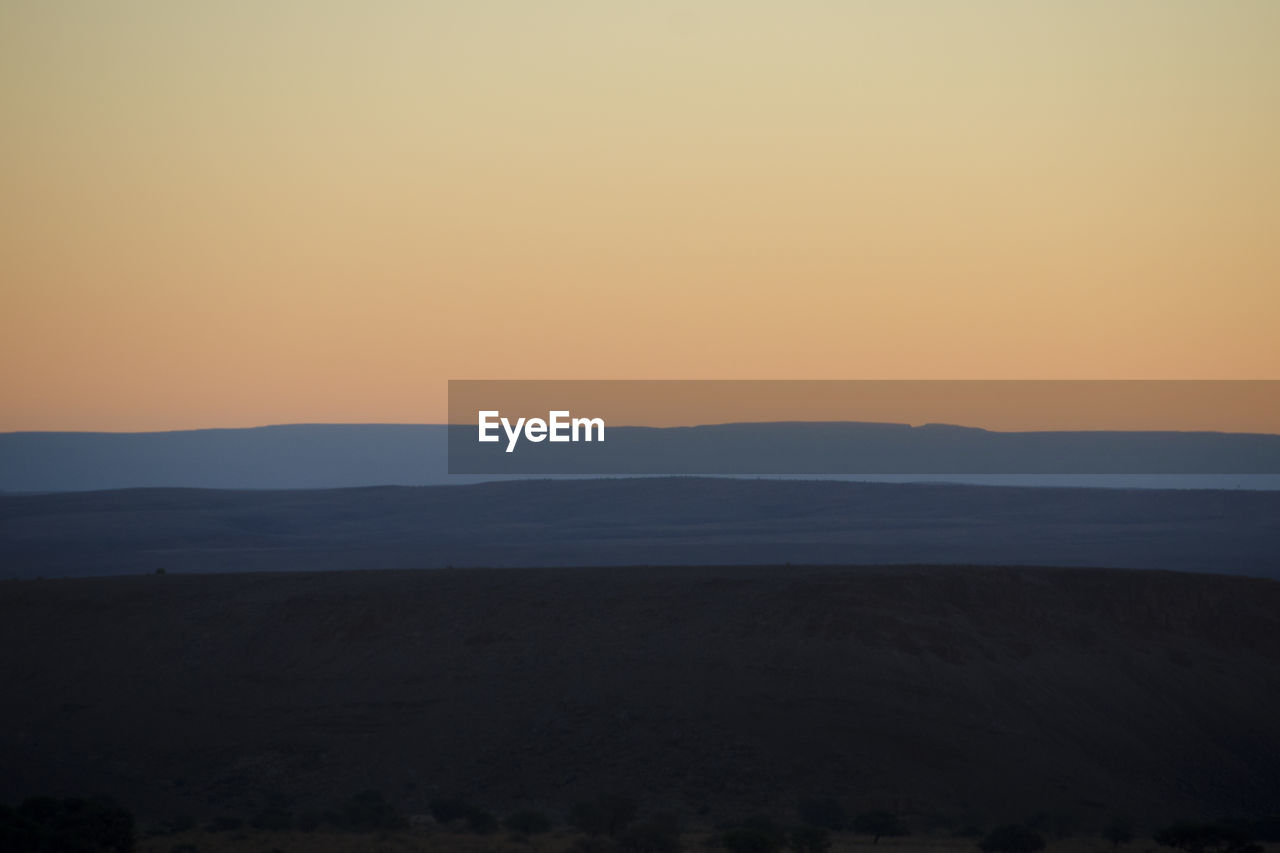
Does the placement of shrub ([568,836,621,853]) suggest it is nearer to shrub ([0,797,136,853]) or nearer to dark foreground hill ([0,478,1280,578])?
shrub ([0,797,136,853])

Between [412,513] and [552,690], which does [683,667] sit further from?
[412,513]

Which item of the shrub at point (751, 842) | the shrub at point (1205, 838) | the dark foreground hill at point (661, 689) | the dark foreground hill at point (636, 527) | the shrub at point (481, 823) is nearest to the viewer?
the shrub at point (751, 842)

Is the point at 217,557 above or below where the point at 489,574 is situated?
below

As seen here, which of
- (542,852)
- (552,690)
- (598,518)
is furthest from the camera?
(598,518)

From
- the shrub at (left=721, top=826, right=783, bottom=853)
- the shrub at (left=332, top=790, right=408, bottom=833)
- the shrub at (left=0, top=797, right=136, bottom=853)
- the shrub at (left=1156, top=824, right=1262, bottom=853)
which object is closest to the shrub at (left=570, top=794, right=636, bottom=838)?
the shrub at (left=721, top=826, right=783, bottom=853)

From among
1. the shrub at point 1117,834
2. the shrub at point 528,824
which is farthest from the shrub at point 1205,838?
Result: the shrub at point 528,824

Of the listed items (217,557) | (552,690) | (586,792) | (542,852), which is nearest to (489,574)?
(552,690)

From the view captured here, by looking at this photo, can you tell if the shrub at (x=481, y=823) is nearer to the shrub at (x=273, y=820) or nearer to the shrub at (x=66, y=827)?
the shrub at (x=273, y=820)
